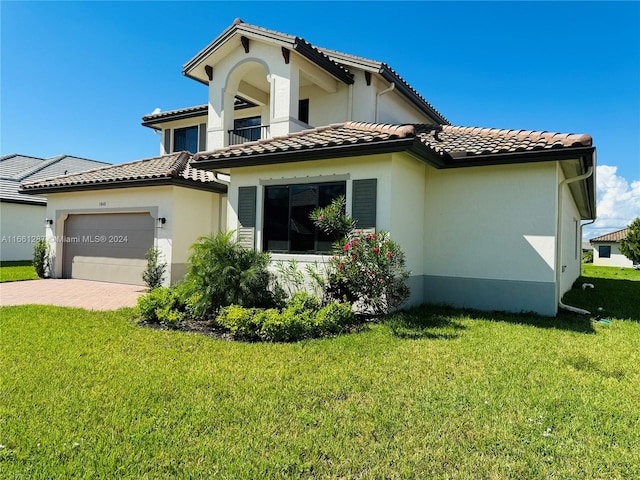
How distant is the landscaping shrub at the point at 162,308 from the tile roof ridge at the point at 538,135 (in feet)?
30.8

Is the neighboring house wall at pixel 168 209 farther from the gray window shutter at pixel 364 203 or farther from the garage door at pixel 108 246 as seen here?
the gray window shutter at pixel 364 203

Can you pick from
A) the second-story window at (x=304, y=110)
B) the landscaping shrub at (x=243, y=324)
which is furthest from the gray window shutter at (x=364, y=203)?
the second-story window at (x=304, y=110)

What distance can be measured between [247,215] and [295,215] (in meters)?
1.60

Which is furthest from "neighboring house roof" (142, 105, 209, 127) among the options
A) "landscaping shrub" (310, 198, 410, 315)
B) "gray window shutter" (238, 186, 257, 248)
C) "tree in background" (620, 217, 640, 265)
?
"tree in background" (620, 217, 640, 265)

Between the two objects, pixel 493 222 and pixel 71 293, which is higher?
pixel 493 222

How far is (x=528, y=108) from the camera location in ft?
59.7

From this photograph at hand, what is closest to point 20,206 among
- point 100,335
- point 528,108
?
point 100,335

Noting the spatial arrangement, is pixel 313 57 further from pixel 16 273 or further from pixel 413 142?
pixel 16 273

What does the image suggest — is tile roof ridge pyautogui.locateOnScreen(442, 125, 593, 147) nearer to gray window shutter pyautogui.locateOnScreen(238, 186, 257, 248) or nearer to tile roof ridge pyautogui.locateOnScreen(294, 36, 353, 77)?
tile roof ridge pyautogui.locateOnScreen(294, 36, 353, 77)

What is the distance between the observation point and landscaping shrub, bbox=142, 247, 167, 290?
1293 centimetres

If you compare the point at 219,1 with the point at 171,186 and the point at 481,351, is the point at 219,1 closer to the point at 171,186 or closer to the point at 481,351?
the point at 171,186

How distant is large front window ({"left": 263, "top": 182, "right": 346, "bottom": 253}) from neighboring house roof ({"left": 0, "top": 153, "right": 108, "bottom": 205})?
19.8 metres

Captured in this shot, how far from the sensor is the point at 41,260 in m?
16.0

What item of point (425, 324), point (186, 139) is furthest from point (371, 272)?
point (186, 139)
